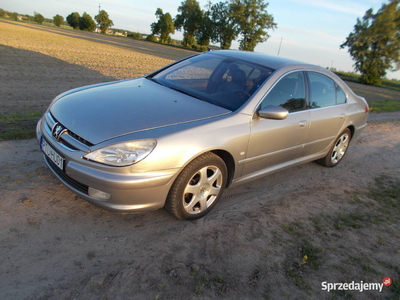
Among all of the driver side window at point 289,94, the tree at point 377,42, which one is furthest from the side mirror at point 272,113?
the tree at point 377,42

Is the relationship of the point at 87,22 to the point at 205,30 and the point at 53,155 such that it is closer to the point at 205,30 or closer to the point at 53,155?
the point at 205,30

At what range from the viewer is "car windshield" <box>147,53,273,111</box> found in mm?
3471

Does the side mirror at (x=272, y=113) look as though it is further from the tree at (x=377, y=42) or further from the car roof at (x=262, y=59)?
the tree at (x=377, y=42)

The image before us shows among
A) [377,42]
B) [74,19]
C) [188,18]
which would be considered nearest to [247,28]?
[188,18]

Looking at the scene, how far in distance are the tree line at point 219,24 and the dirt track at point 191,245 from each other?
54830 millimetres

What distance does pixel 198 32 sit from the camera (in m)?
66.2

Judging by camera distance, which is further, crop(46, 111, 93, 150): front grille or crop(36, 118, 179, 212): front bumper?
crop(46, 111, 93, 150): front grille

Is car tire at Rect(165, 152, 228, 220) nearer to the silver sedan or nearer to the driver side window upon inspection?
the silver sedan

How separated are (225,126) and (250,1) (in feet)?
200

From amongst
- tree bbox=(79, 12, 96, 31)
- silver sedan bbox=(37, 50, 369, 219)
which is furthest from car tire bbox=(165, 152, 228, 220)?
tree bbox=(79, 12, 96, 31)

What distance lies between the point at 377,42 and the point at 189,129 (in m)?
39.1

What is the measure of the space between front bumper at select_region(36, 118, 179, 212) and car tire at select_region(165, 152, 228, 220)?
0.12 m

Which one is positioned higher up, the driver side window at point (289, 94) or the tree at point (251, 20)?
the tree at point (251, 20)

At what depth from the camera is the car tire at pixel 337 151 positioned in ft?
16.3
